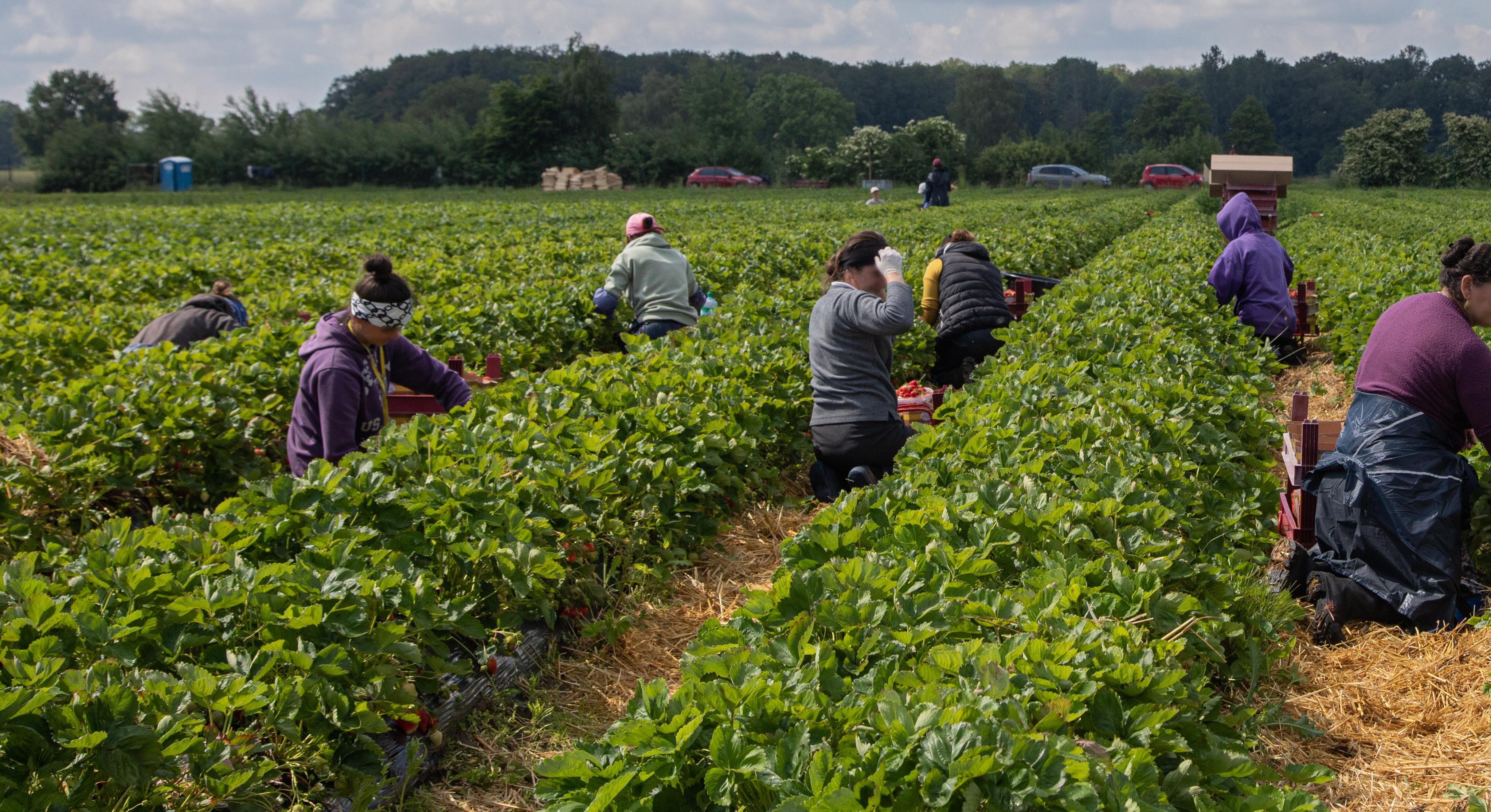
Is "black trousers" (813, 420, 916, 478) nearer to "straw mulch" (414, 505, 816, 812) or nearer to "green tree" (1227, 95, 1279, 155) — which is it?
"straw mulch" (414, 505, 816, 812)

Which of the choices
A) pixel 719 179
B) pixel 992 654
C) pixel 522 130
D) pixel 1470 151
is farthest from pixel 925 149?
pixel 992 654

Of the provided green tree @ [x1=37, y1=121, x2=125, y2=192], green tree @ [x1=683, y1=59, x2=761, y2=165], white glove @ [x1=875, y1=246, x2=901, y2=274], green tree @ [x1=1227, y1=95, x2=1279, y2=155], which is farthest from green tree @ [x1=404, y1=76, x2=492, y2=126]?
white glove @ [x1=875, y1=246, x2=901, y2=274]

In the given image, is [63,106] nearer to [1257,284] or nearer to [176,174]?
[176,174]

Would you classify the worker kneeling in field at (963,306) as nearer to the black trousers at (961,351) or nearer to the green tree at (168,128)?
the black trousers at (961,351)

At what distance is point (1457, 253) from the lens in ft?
13.8

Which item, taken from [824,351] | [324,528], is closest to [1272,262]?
[824,351]

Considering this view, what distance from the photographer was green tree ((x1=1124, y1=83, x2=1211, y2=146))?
305ft

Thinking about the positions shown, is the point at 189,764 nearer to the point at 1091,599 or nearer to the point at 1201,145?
the point at 1091,599

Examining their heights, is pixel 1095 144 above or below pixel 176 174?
above

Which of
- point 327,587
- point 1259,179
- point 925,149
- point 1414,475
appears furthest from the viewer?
point 925,149

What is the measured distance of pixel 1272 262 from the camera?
9.12m

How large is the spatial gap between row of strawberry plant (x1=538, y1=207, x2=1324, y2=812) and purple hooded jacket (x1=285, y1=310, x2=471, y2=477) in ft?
8.00

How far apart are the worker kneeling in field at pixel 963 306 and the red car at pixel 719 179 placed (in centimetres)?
4795

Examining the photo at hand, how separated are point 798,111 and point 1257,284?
84281mm
